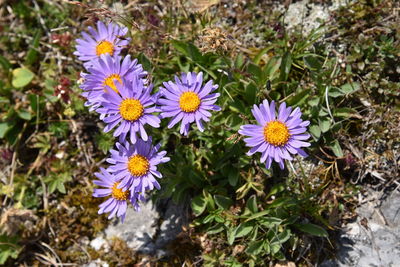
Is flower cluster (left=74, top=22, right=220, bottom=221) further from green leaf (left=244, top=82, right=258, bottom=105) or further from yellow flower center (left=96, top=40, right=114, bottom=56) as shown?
yellow flower center (left=96, top=40, right=114, bottom=56)

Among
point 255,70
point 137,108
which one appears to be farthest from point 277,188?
point 137,108

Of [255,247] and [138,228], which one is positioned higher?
[138,228]

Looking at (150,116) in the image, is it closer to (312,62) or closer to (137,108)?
(137,108)

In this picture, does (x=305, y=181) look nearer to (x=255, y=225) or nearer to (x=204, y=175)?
(x=255, y=225)

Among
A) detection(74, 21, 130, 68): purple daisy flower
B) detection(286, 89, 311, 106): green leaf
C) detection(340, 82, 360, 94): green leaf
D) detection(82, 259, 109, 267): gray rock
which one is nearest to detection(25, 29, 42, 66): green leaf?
detection(74, 21, 130, 68): purple daisy flower

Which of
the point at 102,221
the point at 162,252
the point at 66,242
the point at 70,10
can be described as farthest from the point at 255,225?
the point at 70,10

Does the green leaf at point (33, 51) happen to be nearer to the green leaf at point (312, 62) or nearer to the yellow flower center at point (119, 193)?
the yellow flower center at point (119, 193)

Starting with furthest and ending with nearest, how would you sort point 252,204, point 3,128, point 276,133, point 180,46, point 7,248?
point 3,128
point 7,248
point 180,46
point 252,204
point 276,133
